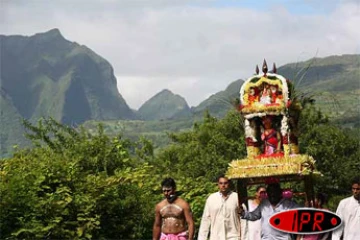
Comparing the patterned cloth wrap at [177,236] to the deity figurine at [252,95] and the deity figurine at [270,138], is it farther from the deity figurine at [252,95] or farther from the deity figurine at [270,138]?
the deity figurine at [252,95]

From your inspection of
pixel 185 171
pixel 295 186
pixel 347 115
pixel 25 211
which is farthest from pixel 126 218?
pixel 347 115

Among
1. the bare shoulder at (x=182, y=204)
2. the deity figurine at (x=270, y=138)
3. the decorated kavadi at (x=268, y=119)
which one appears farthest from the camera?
the deity figurine at (x=270, y=138)

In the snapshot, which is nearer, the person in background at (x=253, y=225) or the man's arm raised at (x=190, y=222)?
the man's arm raised at (x=190, y=222)

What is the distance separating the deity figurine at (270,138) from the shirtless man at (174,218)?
1906 millimetres

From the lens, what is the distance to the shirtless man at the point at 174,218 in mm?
11141

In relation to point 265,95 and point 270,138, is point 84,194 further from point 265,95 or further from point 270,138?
point 265,95

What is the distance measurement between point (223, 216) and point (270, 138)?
1.51 m

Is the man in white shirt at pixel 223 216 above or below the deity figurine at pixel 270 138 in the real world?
below

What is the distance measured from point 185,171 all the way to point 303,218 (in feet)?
102

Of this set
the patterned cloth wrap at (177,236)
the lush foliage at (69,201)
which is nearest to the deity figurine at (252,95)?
the patterned cloth wrap at (177,236)

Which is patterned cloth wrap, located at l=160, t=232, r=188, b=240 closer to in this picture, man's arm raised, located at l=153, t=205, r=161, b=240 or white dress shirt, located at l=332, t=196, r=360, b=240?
man's arm raised, located at l=153, t=205, r=161, b=240

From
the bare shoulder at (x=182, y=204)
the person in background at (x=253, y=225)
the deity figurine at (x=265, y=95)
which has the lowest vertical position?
the person in background at (x=253, y=225)

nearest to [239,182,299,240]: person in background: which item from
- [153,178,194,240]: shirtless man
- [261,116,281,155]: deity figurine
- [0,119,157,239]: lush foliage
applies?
[153,178,194,240]: shirtless man

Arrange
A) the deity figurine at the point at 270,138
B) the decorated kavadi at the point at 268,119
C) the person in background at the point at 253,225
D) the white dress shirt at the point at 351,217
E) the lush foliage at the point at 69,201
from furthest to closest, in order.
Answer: the lush foliage at the point at 69,201, the deity figurine at the point at 270,138, the decorated kavadi at the point at 268,119, the person in background at the point at 253,225, the white dress shirt at the point at 351,217
